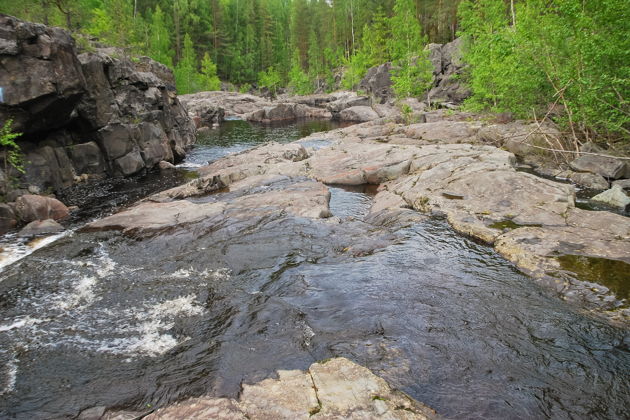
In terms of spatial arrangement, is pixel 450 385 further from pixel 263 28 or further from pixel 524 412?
pixel 263 28

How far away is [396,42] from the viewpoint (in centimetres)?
5338

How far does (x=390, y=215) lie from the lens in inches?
500

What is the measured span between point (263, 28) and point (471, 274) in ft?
364

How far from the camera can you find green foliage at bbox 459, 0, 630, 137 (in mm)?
13008

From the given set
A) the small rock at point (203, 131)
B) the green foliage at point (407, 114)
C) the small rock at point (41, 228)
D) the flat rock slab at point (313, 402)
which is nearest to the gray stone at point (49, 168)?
the small rock at point (41, 228)

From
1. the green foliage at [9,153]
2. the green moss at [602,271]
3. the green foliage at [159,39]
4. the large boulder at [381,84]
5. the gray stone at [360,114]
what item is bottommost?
the green moss at [602,271]

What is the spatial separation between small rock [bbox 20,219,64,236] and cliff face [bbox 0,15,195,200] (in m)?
2.80

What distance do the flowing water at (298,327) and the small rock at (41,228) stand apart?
2.86m

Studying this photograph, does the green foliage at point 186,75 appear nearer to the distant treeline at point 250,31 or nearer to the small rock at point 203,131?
the distant treeline at point 250,31

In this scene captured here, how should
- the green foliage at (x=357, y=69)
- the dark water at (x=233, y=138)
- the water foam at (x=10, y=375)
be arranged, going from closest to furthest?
the water foam at (x=10, y=375) < the dark water at (x=233, y=138) < the green foliage at (x=357, y=69)

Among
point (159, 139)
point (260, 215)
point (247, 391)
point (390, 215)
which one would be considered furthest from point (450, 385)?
point (159, 139)

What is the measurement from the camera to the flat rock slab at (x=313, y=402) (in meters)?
4.55

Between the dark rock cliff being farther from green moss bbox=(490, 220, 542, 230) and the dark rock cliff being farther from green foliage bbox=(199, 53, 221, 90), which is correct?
green foliage bbox=(199, 53, 221, 90)

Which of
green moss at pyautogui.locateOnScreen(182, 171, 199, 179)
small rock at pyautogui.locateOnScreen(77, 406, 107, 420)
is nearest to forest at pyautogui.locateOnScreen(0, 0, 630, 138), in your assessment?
green moss at pyautogui.locateOnScreen(182, 171, 199, 179)
